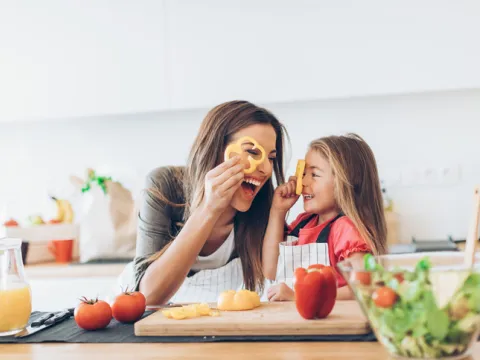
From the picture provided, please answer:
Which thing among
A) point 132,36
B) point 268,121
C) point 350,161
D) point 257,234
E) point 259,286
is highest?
point 132,36

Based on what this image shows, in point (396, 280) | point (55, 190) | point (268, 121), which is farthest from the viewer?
point (55, 190)

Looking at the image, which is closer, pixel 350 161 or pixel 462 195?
pixel 350 161

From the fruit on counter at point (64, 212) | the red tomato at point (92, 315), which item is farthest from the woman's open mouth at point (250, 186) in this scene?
the fruit on counter at point (64, 212)

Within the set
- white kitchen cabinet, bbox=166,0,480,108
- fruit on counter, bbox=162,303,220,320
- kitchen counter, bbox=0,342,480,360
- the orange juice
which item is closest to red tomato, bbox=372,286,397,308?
kitchen counter, bbox=0,342,480,360

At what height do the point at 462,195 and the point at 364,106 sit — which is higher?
Answer: the point at 364,106

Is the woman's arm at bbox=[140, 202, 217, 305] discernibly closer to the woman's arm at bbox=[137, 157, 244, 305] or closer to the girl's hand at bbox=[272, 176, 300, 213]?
the woman's arm at bbox=[137, 157, 244, 305]

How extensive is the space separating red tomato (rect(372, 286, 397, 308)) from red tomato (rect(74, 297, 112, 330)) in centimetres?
59

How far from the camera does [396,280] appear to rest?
0.89 metres

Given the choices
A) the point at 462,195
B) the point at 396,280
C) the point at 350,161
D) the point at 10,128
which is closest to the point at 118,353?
the point at 396,280

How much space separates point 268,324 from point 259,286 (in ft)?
2.50

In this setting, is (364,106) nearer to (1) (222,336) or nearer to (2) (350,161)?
(2) (350,161)

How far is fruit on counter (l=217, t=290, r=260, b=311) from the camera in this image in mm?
1283

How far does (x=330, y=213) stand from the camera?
1902 millimetres

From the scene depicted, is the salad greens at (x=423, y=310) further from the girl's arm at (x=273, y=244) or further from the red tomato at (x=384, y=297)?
the girl's arm at (x=273, y=244)
